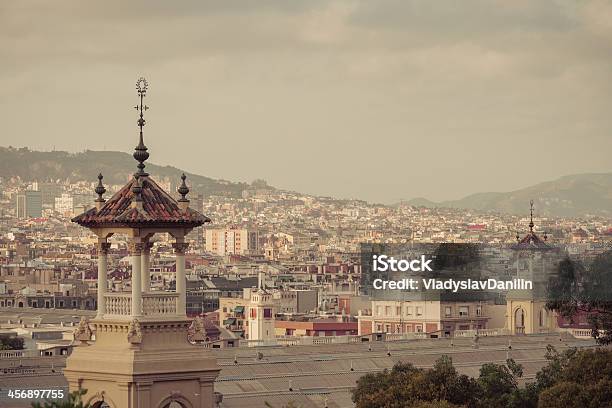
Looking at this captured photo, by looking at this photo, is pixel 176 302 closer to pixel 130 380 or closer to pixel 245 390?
pixel 130 380

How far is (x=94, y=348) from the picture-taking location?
30141mm

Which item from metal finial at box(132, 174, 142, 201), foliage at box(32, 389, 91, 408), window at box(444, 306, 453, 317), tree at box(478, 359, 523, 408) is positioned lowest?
tree at box(478, 359, 523, 408)

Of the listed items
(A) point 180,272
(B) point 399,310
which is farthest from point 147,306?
(B) point 399,310

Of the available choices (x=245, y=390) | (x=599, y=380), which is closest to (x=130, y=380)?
(x=599, y=380)

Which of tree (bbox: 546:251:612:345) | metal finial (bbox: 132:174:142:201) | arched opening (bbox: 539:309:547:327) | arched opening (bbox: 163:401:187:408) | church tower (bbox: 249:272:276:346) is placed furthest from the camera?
church tower (bbox: 249:272:276:346)

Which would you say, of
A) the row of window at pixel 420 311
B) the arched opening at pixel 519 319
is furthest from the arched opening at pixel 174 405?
the row of window at pixel 420 311

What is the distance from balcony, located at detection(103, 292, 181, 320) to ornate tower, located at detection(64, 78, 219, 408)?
1 cm

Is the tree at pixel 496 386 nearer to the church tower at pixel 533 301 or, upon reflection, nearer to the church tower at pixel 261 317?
the church tower at pixel 533 301

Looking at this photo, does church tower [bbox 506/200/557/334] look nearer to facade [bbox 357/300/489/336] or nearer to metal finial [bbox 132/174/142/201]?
facade [bbox 357/300/489/336]

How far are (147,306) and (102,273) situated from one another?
0.91 m

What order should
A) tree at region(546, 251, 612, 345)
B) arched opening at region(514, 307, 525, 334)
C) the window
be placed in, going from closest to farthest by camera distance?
1. tree at region(546, 251, 612, 345)
2. arched opening at region(514, 307, 525, 334)
3. the window

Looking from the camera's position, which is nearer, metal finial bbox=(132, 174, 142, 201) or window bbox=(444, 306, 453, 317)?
metal finial bbox=(132, 174, 142, 201)

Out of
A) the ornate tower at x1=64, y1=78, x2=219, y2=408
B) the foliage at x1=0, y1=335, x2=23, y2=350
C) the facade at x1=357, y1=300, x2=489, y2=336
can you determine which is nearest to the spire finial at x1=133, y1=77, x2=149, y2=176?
the ornate tower at x1=64, y1=78, x2=219, y2=408

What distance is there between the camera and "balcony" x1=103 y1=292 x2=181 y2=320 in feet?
97.8
